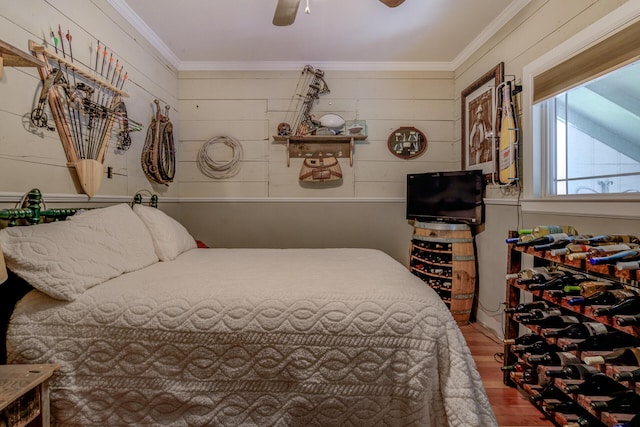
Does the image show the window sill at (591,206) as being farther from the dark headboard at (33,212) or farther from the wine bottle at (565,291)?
the dark headboard at (33,212)

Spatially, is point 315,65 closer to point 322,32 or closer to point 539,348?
point 322,32

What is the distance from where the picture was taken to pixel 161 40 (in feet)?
9.04

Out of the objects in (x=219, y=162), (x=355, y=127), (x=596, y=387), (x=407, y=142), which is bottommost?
(x=596, y=387)

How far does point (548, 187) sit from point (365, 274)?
1476mm

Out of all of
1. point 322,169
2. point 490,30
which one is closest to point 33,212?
point 322,169

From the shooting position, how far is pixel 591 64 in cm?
160

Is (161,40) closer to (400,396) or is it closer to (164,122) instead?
(164,122)

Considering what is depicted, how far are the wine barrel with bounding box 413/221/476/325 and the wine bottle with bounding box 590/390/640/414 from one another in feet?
4.81

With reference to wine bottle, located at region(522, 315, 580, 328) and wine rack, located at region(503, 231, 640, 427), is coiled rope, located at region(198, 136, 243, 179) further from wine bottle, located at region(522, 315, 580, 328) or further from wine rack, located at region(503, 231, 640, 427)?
wine bottle, located at region(522, 315, 580, 328)

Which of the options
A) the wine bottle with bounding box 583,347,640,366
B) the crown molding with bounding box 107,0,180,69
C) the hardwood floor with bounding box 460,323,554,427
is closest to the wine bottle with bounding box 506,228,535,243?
the wine bottle with bounding box 583,347,640,366

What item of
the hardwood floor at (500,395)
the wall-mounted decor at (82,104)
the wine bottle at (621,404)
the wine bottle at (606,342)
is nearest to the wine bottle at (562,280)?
the wine bottle at (606,342)

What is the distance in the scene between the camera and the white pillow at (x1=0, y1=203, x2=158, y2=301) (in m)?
1.16

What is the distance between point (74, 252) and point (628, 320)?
2.14 meters

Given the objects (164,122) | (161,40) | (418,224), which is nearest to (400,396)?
(418,224)
